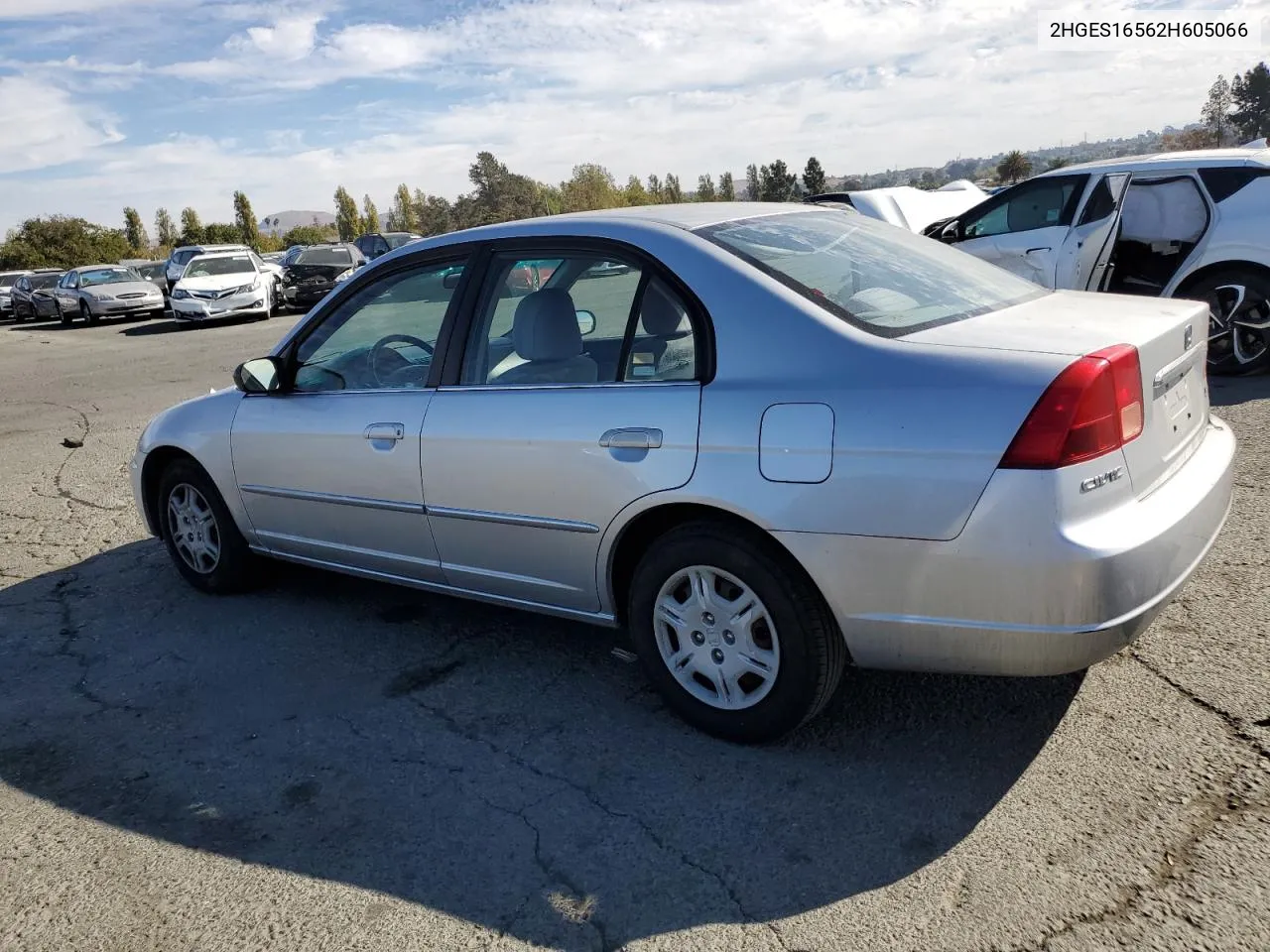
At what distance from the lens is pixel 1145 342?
2820 mm

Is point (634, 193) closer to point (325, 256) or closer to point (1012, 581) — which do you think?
point (325, 256)

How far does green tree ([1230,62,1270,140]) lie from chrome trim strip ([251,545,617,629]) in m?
52.6

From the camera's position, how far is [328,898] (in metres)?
2.67

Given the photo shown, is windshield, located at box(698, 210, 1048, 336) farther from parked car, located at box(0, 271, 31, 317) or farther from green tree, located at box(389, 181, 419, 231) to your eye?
green tree, located at box(389, 181, 419, 231)

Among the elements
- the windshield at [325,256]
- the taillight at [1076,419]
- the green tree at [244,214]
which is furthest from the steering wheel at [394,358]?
the green tree at [244,214]

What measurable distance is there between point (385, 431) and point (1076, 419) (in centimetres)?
246

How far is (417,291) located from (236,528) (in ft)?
5.14

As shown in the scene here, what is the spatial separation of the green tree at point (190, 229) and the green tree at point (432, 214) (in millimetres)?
14519

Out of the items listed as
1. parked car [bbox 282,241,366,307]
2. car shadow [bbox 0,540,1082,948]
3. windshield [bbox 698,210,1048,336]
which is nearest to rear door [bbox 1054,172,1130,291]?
windshield [bbox 698,210,1048,336]

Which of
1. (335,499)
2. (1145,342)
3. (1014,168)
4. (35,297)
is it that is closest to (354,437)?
(335,499)

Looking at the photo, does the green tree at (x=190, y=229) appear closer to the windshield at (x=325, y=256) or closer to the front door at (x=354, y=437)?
the windshield at (x=325, y=256)

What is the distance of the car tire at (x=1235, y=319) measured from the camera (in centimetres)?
752

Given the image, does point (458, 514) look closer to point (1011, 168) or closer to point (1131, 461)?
point (1131, 461)

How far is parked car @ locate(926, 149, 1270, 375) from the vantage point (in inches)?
297
